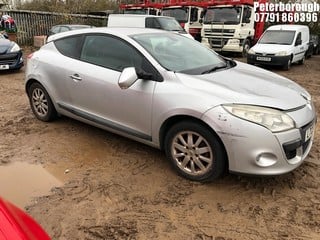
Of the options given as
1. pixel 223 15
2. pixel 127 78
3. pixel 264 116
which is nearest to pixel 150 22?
pixel 223 15

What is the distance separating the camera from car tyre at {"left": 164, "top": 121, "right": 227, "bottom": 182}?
3.61 meters

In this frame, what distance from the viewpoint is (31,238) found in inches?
72.0

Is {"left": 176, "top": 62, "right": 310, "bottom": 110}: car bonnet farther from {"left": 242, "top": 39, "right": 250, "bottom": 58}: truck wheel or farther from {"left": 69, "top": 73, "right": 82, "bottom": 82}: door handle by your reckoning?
{"left": 242, "top": 39, "right": 250, "bottom": 58}: truck wheel

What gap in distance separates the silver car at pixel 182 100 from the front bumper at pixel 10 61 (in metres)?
5.50

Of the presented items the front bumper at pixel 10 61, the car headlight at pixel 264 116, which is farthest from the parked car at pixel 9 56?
the car headlight at pixel 264 116

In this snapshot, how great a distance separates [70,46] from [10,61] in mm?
6021

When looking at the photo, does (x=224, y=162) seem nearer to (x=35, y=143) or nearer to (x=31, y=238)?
(x=31, y=238)

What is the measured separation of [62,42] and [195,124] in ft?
8.55

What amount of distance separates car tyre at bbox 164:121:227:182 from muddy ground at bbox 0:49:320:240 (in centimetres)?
14

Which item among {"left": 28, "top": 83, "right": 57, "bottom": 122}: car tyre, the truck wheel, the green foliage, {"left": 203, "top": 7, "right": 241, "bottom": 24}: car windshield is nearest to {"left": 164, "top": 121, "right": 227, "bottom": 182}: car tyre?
{"left": 28, "top": 83, "right": 57, "bottom": 122}: car tyre

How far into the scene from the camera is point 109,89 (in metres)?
4.36

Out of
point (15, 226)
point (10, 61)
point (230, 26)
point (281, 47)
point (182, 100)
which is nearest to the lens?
point (15, 226)

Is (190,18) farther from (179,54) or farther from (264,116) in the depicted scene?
(264,116)

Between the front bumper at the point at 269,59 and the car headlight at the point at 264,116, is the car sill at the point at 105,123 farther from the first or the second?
the front bumper at the point at 269,59
